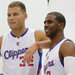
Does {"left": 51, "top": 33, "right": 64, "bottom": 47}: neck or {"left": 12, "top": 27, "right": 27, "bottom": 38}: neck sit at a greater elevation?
{"left": 51, "top": 33, "right": 64, "bottom": 47}: neck

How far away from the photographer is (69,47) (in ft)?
4.43

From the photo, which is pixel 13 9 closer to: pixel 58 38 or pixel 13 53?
pixel 13 53

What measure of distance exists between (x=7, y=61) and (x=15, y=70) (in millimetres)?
130

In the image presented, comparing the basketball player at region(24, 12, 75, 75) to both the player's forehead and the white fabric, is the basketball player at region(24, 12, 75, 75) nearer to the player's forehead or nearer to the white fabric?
the white fabric

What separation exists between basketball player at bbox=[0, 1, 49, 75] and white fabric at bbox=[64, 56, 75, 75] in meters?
0.75

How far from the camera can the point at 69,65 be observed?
4.45 ft

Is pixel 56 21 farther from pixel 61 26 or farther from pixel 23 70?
pixel 23 70

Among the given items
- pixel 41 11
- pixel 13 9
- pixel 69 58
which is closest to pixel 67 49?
pixel 69 58

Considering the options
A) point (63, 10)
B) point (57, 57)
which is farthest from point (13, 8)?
point (63, 10)

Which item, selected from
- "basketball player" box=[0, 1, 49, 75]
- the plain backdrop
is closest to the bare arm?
"basketball player" box=[0, 1, 49, 75]

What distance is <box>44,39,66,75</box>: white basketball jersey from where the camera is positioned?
1437 mm

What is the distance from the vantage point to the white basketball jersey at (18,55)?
6.77ft

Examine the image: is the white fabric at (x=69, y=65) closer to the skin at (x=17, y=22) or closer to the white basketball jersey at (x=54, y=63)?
the white basketball jersey at (x=54, y=63)

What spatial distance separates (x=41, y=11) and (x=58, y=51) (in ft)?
7.56
